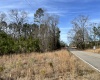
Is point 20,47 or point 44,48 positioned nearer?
point 20,47

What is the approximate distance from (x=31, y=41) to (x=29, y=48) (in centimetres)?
162

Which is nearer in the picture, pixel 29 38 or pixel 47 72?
pixel 47 72

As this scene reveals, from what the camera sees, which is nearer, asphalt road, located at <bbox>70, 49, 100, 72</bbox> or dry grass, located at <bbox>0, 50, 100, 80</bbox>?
dry grass, located at <bbox>0, 50, 100, 80</bbox>

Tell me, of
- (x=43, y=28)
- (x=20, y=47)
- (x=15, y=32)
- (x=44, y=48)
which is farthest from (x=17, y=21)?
(x=20, y=47)

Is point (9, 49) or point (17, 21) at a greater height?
point (17, 21)

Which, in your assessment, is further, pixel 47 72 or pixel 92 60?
pixel 92 60

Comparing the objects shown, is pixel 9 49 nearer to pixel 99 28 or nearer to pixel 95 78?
pixel 95 78

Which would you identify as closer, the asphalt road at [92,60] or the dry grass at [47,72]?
the dry grass at [47,72]

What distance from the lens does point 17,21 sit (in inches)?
2933

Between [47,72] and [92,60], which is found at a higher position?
[47,72]

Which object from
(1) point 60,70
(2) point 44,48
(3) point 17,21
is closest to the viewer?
(1) point 60,70

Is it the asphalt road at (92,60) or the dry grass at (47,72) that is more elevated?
the dry grass at (47,72)

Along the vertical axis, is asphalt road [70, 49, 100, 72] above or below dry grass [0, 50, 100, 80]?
below

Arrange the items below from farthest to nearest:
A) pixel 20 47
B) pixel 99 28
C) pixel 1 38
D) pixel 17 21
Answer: pixel 99 28 < pixel 17 21 < pixel 20 47 < pixel 1 38
